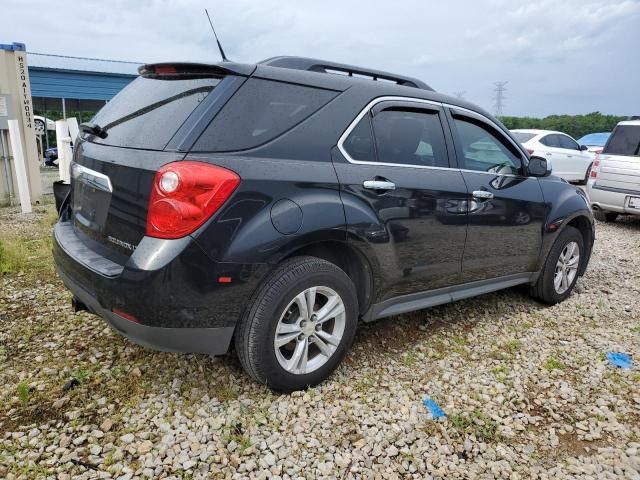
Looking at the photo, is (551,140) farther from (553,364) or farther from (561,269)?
(553,364)

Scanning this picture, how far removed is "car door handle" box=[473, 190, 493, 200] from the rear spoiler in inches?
69.8

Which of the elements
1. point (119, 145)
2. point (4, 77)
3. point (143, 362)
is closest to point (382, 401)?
point (143, 362)

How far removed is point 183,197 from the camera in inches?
88.5

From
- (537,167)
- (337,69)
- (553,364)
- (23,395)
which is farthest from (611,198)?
(23,395)

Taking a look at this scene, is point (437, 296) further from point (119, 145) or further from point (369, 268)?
point (119, 145)

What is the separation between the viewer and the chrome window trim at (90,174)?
2541 mm

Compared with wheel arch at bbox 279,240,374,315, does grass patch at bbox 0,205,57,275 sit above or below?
below

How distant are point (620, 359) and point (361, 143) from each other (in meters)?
2.37

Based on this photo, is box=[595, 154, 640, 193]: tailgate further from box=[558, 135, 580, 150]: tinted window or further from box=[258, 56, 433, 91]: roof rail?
box=[258, 56, 433, 91]: roof rail

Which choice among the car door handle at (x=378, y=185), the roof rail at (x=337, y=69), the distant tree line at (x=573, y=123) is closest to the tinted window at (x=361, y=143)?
the car door handle at (x=378, y=185)

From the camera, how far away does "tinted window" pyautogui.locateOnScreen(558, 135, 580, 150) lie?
13227mm

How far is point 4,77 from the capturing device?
26.2 ft

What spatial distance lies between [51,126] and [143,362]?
26635mm

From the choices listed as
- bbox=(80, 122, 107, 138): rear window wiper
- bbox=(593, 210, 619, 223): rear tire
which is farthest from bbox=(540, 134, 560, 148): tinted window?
bbox=(80, 122, 107, 138): rear window wiper
